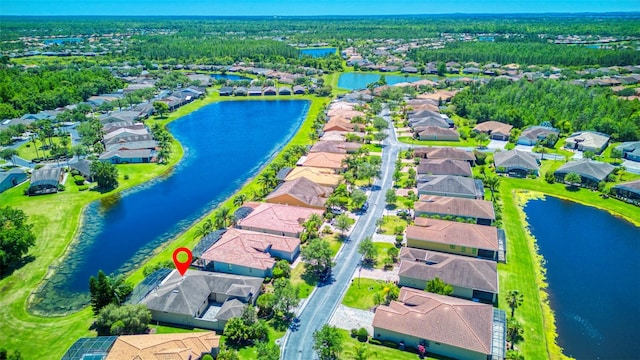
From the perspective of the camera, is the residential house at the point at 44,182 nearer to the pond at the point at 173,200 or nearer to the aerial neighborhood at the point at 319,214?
the aerial neighborhood at the point at 319,214

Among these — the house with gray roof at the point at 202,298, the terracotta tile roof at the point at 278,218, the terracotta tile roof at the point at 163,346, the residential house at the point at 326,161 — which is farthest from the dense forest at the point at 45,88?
the terracotta tile roof at the point at 163,346

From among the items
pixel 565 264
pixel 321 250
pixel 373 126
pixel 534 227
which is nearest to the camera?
pixel 321 250

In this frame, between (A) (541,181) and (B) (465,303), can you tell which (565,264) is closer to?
(B) (465,303)

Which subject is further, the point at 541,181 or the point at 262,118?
the point at 262,118

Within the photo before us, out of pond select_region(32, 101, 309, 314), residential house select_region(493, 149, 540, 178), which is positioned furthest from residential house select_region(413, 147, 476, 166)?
pond select_region(32, 101, 309, 314)

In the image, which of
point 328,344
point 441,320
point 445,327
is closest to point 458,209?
point 441,320

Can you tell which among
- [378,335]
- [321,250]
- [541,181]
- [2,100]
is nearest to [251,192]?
[321,250]

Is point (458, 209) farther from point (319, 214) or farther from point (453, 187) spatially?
point (319, 214)

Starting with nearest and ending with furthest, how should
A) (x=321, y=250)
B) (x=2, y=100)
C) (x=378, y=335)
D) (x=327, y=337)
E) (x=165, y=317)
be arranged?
1. (x=327, y=337)
2. (x=378, y=335)
3. (x=165, y=317)
4. (x=321, y=250)
5. (x=2, y=100)
